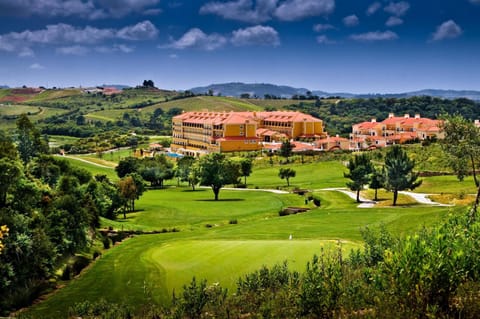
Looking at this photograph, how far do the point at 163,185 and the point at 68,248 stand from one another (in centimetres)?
5284

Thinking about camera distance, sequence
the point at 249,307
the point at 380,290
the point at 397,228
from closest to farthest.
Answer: the point at 380,290 → the point at 249,307 → the point at 397,228

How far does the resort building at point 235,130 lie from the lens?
117 metres

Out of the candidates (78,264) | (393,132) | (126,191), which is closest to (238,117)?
(393,132)

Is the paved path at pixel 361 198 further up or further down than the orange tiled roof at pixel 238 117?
further down

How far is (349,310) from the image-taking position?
38.5 feet

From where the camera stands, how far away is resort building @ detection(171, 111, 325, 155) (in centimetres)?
11738

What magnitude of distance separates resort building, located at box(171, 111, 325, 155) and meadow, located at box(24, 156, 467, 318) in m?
57.9

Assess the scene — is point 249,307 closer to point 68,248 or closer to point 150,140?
point 68,248

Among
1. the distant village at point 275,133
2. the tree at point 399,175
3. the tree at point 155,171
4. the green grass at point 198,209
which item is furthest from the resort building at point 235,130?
the tree at point 399,175

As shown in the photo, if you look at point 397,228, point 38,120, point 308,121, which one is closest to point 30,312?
point 397,228

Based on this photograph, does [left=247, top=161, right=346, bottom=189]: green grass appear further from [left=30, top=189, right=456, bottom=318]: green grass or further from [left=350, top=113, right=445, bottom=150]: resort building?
[left=350, top=113, right=445, bottom=150]: resort building

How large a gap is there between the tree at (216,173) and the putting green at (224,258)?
3444cm

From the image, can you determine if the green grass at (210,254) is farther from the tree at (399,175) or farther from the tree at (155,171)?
the tree at (155,171)

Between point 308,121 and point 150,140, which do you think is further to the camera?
point 150,140
